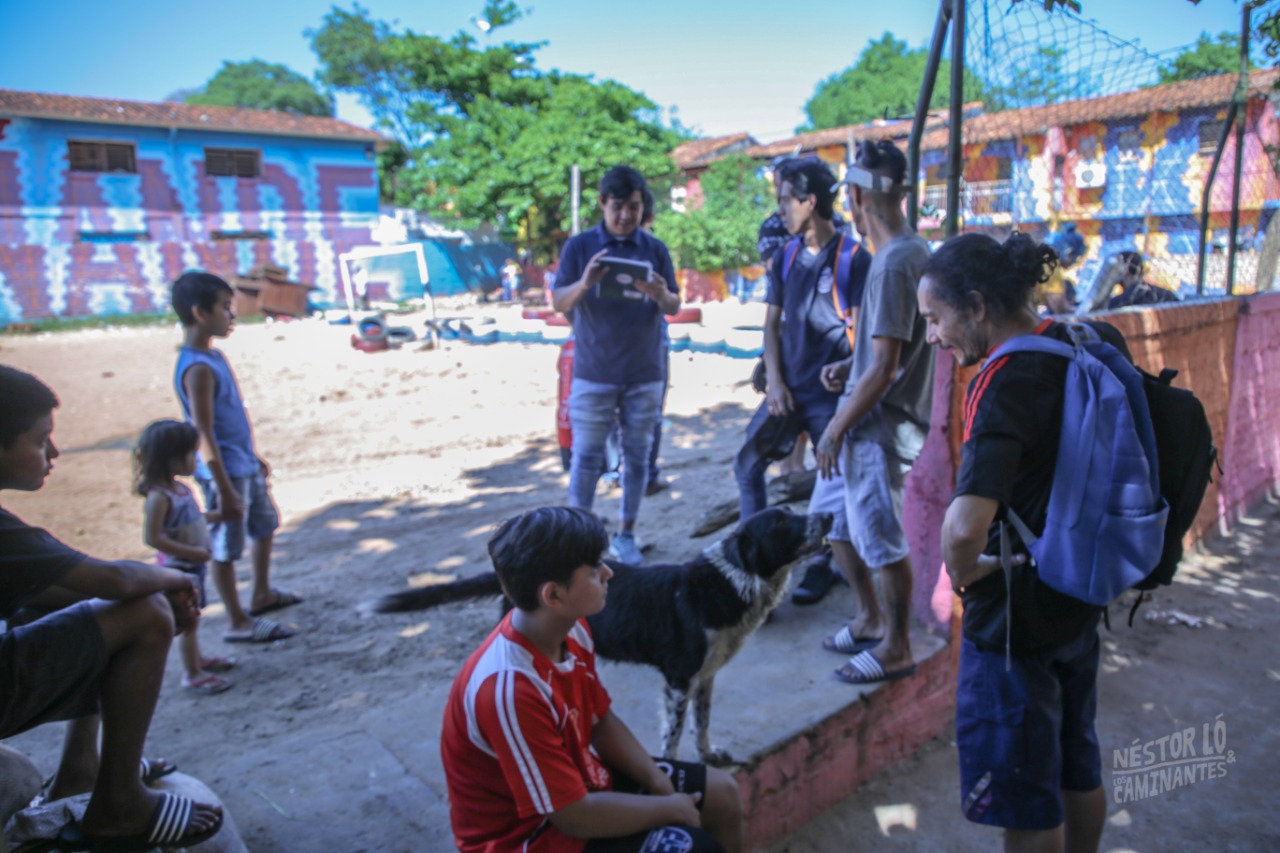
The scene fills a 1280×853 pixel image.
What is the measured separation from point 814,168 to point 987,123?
116 cm

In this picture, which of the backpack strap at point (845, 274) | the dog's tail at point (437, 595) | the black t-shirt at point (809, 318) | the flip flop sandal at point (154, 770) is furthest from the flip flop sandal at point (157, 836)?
the backpack strap at point (845, 274)

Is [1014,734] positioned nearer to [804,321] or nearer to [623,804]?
[623,804]

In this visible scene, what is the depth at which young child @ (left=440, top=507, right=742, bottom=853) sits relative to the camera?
1.75m

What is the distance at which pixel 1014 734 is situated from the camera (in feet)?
6.47

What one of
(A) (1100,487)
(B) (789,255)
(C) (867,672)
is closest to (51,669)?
(A) (1100,487)

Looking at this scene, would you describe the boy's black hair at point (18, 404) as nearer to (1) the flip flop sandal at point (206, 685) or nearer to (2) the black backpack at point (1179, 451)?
(1) the flip flop sandal at point (206, 685)

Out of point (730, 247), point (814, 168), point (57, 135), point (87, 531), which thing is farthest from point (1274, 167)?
point (57, 135)

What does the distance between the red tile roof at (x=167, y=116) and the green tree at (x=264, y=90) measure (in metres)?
25.2

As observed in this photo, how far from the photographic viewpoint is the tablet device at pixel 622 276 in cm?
418

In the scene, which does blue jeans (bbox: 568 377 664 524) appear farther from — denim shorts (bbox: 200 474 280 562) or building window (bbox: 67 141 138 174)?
building window (bbox: 67 141 138 174)

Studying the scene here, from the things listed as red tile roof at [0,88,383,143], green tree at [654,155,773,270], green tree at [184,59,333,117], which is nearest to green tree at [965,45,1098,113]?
green tree at [654,155,773,270]

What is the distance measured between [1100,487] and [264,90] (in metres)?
67.5

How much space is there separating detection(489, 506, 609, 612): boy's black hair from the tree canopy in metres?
26.6

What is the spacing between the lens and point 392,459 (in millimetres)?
8477
